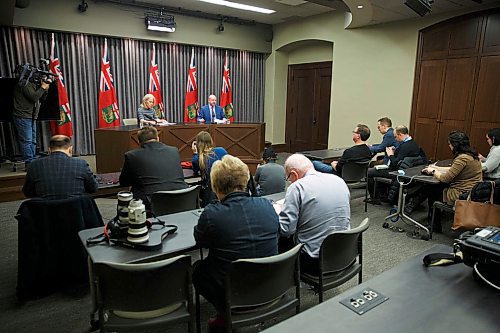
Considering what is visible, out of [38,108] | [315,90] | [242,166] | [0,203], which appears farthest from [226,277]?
[315,90]

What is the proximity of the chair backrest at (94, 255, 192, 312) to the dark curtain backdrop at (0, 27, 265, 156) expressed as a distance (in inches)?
230

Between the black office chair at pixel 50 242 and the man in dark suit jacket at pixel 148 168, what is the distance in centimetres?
51

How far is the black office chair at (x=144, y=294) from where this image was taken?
5.22 feet

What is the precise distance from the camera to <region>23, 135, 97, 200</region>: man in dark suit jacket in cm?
248

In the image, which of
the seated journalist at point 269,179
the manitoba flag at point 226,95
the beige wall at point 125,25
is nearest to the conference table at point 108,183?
the seated journalist at point 269,179

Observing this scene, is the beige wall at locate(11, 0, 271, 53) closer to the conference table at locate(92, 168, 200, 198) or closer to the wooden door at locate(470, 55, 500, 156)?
the conference table at locate(92, 168, 200, 198)

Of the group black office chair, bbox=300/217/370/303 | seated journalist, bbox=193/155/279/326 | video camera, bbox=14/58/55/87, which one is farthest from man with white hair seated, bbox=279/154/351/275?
video camera, bbox=14/58/55/87

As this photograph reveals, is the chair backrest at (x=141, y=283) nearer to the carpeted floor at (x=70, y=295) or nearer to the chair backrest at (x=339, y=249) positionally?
the carpeted floor at (x=70, y=295)

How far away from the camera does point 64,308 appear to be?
2508mm

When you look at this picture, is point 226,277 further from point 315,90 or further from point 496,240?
point 315,90

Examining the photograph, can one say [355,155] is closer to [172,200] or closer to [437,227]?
[437,227]

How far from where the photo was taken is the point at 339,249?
209cm

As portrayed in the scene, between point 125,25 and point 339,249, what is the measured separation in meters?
6.68

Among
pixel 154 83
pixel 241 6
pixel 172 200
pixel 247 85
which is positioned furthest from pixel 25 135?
pixel 247 85
